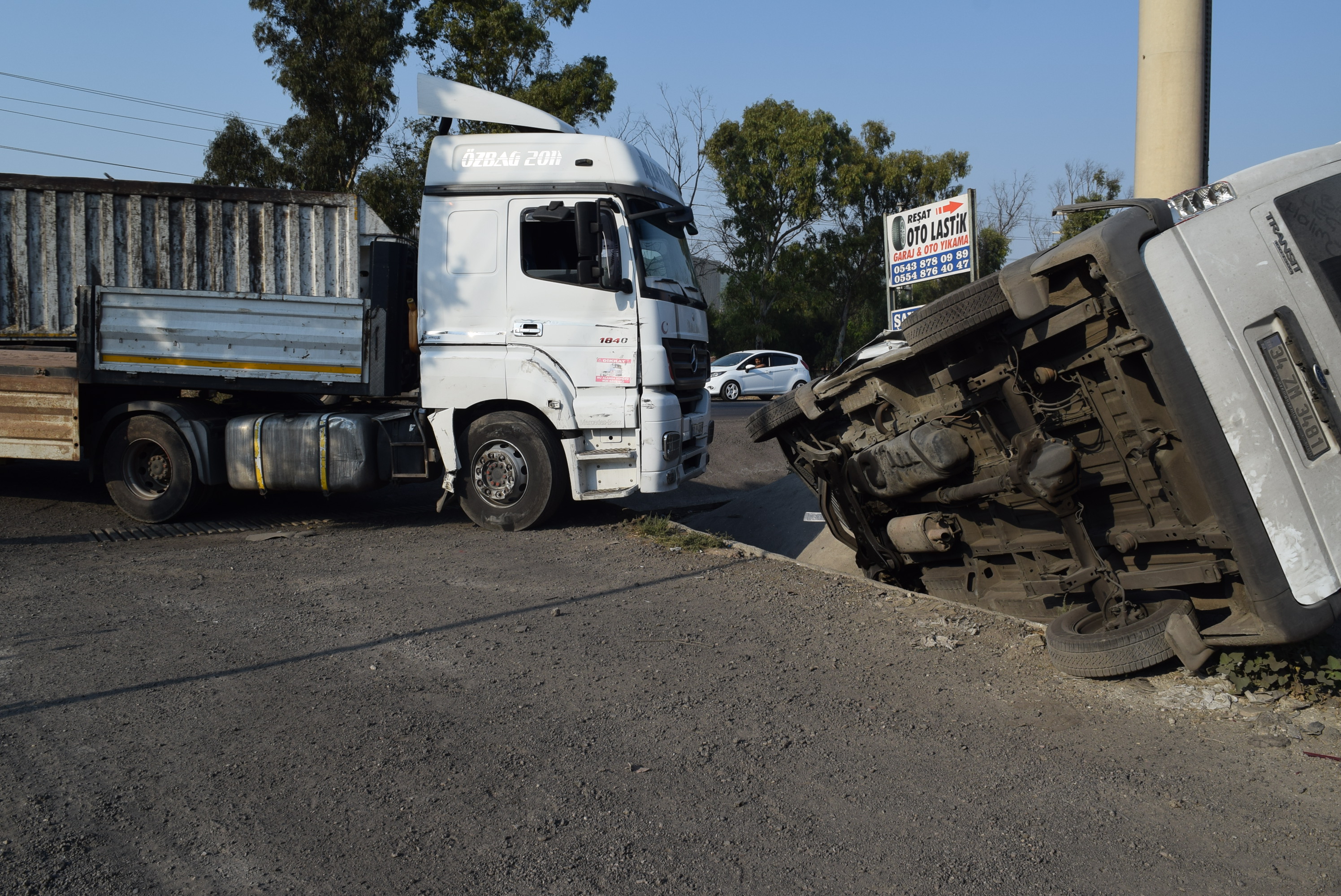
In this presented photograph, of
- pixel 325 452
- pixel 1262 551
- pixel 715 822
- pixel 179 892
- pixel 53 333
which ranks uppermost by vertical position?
pixel 53 333

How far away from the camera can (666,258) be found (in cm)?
797

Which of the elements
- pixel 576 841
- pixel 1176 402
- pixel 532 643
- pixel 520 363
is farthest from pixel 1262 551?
pixel 520 363

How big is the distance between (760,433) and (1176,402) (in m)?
2.74

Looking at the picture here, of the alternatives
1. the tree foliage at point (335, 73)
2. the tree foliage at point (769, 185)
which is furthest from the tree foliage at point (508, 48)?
the tree foliage at point (769, 185)

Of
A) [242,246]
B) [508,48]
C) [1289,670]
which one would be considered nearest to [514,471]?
[242,246]

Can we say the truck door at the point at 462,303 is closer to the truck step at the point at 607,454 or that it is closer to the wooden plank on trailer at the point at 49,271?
the truck step at the point at 607,454

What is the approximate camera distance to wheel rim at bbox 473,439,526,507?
771cm

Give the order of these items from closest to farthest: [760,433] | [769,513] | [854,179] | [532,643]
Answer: [532,643]
[760,433]
[769,513]
[854,179]

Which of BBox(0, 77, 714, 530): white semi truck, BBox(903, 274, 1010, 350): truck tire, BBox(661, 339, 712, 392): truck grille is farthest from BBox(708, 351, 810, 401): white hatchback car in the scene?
BBox(903, 274, 1010, 350): truck tire

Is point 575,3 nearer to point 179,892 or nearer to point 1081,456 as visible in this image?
point 1081,456

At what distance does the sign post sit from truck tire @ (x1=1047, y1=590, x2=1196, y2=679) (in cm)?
578

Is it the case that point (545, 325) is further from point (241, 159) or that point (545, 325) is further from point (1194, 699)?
point (241, 159)

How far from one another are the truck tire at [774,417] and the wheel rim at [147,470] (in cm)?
550

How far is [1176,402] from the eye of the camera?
373 centimetres
